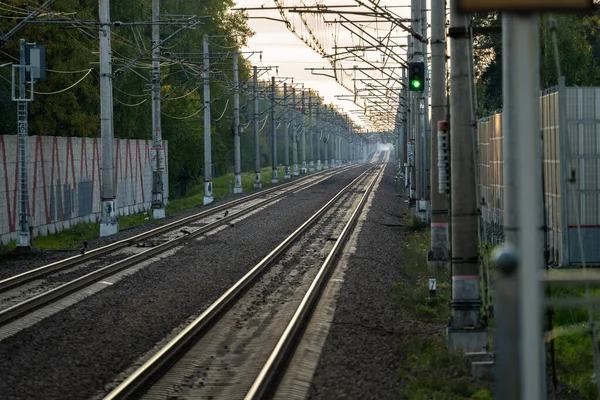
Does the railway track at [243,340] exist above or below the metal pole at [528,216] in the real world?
below

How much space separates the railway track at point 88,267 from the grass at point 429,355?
19.0ft

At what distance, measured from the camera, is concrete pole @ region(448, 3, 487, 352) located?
12023 millimetres

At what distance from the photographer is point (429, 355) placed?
1237 centimetres

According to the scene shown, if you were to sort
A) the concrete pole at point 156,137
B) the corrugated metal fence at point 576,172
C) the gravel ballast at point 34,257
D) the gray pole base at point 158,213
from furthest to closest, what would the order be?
the gray pole base at point 158,213, the concrete pole at point 156,137, the gravel ballast at point 34,257, the corrugated metal fence at point 576,172

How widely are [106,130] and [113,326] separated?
18.5m

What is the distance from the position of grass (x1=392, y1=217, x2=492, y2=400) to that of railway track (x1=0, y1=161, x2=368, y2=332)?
5.78 meters

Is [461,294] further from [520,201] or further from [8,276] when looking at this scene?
[8,276]

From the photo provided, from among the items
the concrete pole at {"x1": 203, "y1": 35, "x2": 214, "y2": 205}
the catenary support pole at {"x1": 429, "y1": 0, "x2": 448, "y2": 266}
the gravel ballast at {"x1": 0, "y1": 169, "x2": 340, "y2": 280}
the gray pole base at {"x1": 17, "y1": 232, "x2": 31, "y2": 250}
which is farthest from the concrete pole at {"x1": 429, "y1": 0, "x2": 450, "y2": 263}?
the concrete pole at {"x1": 203, "y1": 35, "x2": 214, "y2": 205}

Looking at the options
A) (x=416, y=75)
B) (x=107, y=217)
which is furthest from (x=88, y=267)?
(x=107, y=217)

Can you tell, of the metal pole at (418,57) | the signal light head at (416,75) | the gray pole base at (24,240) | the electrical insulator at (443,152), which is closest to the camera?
the electrical insulator at (443,152)

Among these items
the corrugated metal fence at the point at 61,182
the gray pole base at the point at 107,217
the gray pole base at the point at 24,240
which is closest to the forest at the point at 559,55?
the corrugated metal fence at the point at 61,182

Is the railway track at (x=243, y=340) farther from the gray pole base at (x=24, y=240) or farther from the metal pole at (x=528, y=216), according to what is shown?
the gray pole base at (x=24, y=240)

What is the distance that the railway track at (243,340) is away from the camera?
10.8 m

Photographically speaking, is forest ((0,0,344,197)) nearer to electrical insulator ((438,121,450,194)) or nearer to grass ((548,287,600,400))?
electrical insulator ((438,121,450,194))
